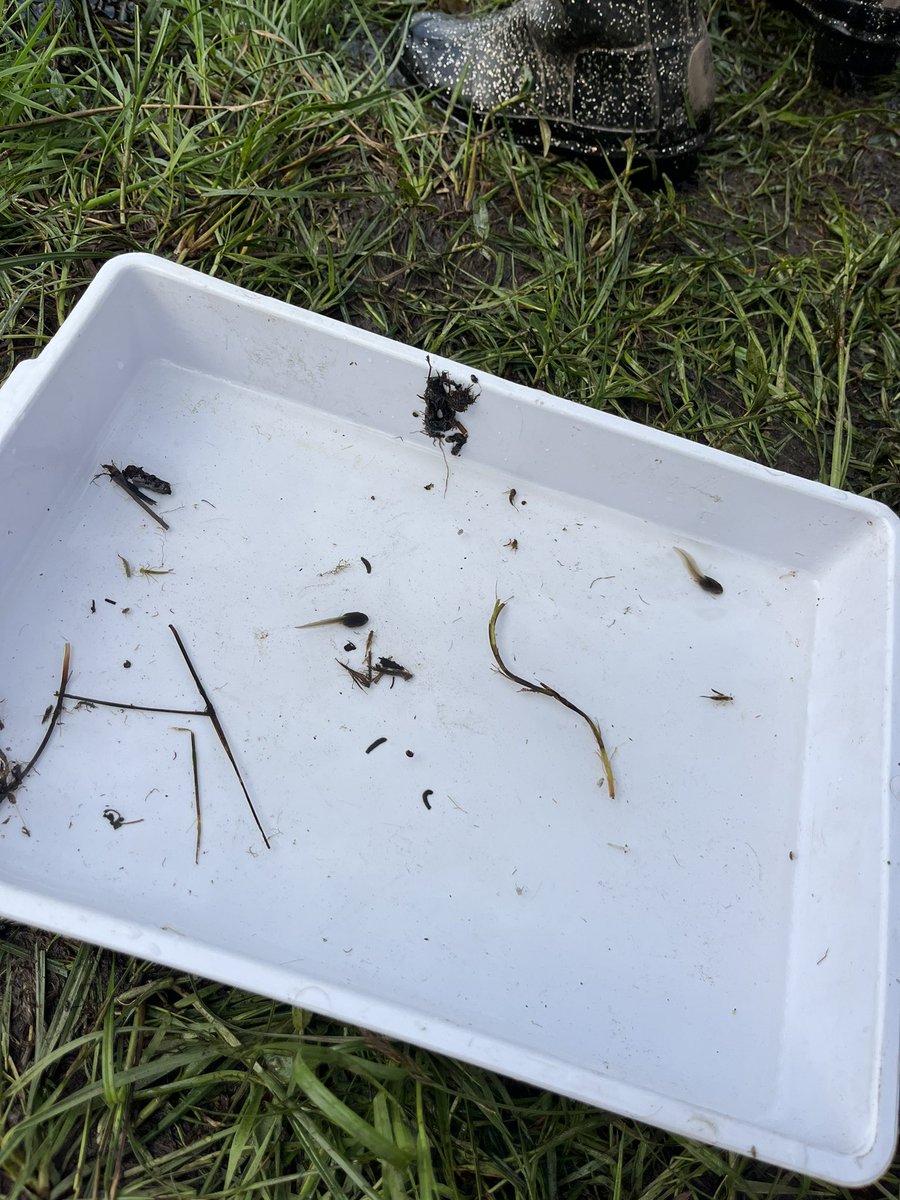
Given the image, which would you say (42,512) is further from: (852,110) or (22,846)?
(852,110)

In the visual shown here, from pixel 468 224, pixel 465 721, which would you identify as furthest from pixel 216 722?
pixel 468 224

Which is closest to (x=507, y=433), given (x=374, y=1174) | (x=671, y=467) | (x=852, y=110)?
(x=671, y=467)

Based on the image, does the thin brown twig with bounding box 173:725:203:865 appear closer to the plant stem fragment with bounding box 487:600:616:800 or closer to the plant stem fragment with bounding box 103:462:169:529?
the plant stem fragment with bounding box 103:462:169:529

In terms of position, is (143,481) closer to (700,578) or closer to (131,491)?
(131,491)

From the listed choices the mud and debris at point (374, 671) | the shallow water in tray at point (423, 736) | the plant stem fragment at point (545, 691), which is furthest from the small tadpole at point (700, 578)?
the mud and debris at point (374, 671)

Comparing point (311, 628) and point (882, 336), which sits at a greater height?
point (882, 336)

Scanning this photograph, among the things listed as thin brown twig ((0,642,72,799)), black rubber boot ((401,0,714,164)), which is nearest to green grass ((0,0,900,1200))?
black rubber boot ((401,0,714,164))
